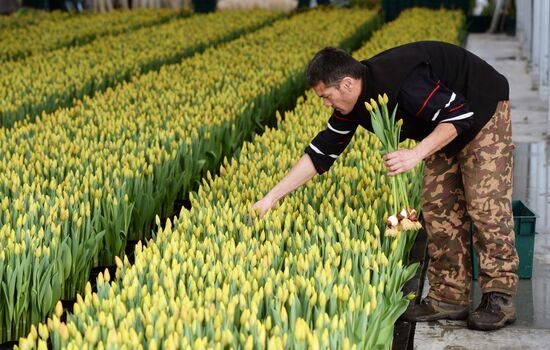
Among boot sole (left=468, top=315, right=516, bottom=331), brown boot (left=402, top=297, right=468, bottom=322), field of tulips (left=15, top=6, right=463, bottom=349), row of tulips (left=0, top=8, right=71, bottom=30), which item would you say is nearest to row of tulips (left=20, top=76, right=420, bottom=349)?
field of tulips (left=15, top=6, right=463, bottom=349)

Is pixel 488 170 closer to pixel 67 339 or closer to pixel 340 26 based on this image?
pixel 67 339

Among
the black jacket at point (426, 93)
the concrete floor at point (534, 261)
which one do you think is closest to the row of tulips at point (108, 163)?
the black jacket at point (426, 93)

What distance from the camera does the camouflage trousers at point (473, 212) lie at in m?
4.01

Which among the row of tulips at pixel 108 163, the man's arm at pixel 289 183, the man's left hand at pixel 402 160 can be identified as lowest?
the row of tulips at pixel 108 163

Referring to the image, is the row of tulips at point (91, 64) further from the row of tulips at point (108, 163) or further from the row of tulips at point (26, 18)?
the row of tulips at point (26, 18)

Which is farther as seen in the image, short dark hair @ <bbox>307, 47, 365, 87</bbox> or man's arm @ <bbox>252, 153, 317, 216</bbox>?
man's arm @ <bbox>252, 153, 317, 216</bbox>

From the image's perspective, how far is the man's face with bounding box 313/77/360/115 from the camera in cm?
360

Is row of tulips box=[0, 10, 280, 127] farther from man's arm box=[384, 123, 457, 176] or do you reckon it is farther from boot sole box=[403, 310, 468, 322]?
man's arm box=[384, 123, 457, 176]

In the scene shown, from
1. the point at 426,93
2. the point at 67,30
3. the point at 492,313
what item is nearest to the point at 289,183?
the point at 426,93

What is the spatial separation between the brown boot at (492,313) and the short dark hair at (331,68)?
3.98 ft

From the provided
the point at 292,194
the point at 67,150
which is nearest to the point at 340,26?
the point at 67,150

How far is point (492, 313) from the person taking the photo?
415cm

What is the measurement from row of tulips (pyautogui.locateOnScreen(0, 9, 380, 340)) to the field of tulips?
0.27 metres

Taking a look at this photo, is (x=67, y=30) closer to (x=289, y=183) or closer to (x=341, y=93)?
(x=289, y=183)
